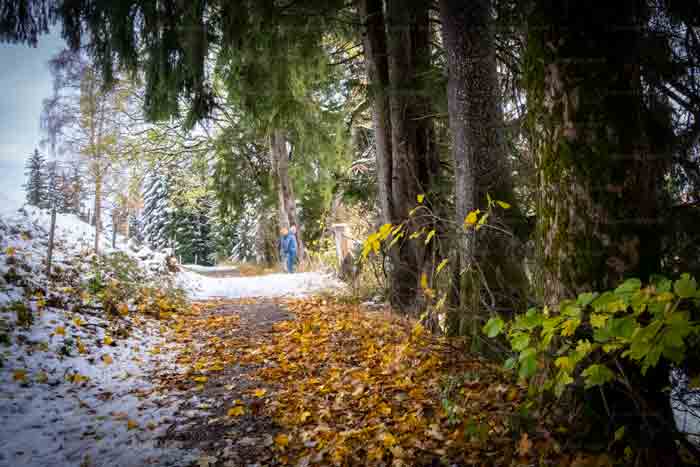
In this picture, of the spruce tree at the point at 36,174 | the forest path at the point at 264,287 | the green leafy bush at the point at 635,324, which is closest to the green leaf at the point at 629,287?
the green leafy bush at the point at 635,324

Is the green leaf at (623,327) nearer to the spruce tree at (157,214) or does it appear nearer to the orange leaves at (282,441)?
the orange leaves at (282,441)

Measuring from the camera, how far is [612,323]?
4.76ft

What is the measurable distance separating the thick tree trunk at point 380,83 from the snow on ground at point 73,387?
330cm

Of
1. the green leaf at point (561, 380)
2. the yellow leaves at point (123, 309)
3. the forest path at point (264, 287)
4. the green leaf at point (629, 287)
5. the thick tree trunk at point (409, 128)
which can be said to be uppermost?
the thick tree trunk at point (409, 128)

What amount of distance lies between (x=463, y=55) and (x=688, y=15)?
1695 millimetres

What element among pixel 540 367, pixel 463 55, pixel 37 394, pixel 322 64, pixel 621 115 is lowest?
pixel 37 394

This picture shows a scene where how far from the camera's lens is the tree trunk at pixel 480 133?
3.45 m

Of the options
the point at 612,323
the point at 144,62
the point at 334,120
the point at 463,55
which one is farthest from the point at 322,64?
the point at 612,323

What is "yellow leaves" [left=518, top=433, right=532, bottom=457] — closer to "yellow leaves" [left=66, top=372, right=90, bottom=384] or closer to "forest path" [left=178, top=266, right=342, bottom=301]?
"yellow leaves" [left=66, top=372, right=90, bottom=384]

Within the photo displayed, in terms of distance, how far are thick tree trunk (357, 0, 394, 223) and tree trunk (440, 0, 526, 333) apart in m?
1.73

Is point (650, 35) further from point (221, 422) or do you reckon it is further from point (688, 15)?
point (221, 422)

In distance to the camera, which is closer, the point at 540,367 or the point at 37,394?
the point at 540,367

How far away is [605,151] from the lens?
1860mm

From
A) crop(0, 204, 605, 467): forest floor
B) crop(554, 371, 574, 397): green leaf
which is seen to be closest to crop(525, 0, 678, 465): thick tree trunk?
crop(554, 371, 574, 397): green leaf
